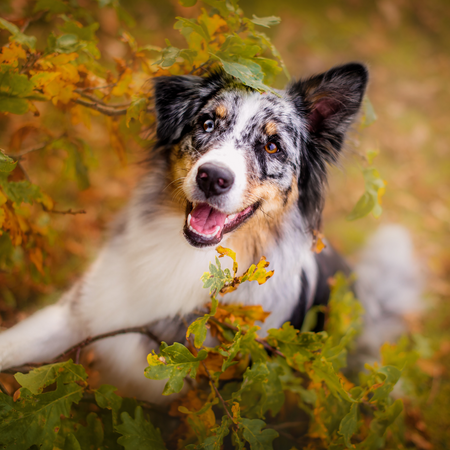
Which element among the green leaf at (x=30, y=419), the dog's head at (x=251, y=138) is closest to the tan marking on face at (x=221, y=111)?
the dog's head at (x=251, y=138)

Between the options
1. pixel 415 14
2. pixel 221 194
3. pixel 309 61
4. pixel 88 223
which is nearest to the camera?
pixel 221 194

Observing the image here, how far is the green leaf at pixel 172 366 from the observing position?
1528 millimetres

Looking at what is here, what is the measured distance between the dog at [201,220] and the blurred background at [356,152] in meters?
0.24

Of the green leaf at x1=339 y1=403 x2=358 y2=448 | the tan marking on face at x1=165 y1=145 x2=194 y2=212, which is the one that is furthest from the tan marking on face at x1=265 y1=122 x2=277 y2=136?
the green leaf at x1=339 y1=403 x2=358 y2=448

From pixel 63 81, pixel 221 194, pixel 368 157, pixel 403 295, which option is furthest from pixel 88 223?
pixel 403 295

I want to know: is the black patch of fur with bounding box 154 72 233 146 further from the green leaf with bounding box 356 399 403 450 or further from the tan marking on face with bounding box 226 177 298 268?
the green leaf with bounding box 356 399 403 450

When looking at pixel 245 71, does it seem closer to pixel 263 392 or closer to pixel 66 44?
pixel 66 44

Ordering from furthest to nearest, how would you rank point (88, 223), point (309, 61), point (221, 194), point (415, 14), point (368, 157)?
1. point (415, 14)
2. point (309, 61)
3. point (88, 223)
4. point (368, 157)
5. point (221, 194)

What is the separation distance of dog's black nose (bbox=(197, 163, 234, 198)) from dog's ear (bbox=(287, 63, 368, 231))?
0.65 metres

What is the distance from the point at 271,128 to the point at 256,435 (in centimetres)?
163

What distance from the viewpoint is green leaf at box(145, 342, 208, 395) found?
5.01 feet

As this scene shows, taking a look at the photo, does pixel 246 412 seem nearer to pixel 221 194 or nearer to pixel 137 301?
pixel 137 301

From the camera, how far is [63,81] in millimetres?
1877

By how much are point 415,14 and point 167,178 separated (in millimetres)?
8416
